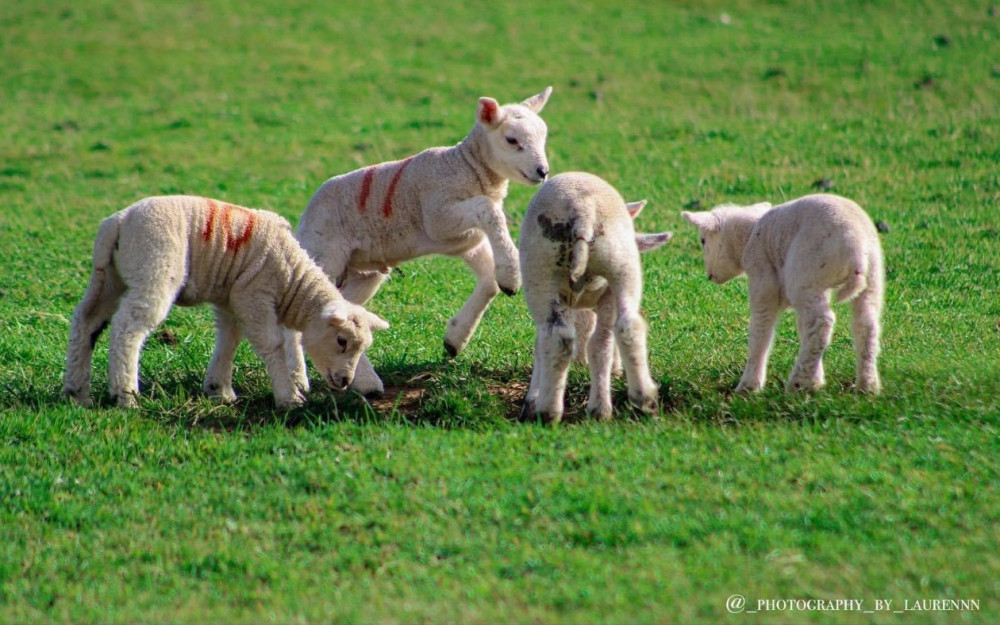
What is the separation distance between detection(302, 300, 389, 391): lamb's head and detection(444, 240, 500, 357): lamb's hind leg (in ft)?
2.81

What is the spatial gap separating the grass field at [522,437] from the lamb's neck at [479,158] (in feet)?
3.81

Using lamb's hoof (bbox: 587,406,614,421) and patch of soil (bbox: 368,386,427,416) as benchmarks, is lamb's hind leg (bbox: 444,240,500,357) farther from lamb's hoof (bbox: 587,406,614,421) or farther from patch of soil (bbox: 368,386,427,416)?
lamb's hoof (bbox: 587,406,614,421)

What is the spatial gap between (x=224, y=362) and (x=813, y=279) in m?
3.60

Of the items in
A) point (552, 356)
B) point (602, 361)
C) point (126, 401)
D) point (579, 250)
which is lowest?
point (126, 401)

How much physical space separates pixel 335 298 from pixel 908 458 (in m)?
3.58

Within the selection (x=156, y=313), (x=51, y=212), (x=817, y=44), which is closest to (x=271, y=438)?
(x=156, y=313)

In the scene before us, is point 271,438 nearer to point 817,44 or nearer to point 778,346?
point 778,346

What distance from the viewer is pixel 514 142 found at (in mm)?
7938

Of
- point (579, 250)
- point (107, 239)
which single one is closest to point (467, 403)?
point (579, 250)

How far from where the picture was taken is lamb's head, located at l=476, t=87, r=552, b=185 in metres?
7.86

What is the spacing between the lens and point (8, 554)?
5574 mm

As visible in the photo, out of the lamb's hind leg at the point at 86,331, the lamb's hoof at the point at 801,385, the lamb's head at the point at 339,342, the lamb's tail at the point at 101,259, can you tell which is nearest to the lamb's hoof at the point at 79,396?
the lamb's hind leg at the point at 86,331

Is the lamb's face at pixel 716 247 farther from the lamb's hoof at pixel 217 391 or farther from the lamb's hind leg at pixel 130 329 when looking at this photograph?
the lamb's hind leg at pixel 130 329

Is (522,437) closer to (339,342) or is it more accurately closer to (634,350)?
(634,350)
